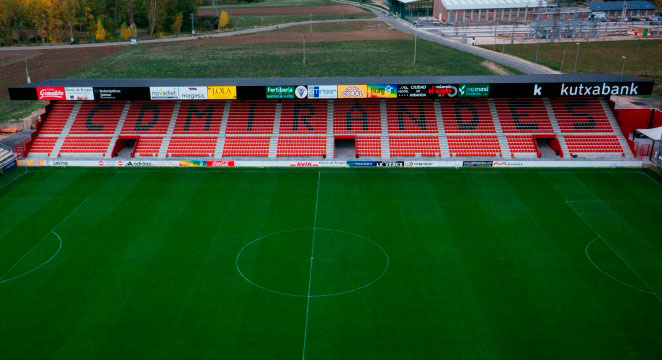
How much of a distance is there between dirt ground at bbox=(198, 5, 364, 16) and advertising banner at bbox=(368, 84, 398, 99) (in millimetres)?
131737

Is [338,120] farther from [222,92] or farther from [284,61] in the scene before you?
[284,61]

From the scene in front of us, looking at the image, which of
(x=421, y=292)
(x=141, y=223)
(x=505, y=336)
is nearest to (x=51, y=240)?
(x=141, y=223)

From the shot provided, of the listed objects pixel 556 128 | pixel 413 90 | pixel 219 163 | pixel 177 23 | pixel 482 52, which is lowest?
pixel 219 163

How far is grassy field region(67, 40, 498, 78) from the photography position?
74.8 meters

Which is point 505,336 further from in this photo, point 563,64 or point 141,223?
point 563,64

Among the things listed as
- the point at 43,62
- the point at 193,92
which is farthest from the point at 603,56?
the point at 43,62

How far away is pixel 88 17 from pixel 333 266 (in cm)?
11200

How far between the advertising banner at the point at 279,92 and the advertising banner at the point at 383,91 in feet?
19.3

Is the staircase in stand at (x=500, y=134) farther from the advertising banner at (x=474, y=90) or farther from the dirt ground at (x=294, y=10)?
the dirt ground at (x=294, y=10)

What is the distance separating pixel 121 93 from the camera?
128 feet

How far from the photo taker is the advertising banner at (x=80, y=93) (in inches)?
1529

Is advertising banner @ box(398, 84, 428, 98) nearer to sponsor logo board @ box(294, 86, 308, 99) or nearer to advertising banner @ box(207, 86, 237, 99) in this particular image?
sponsor logo board @ box(294, 86, 308, 99)

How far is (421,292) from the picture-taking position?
22.9 metres

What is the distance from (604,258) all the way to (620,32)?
103 meters
